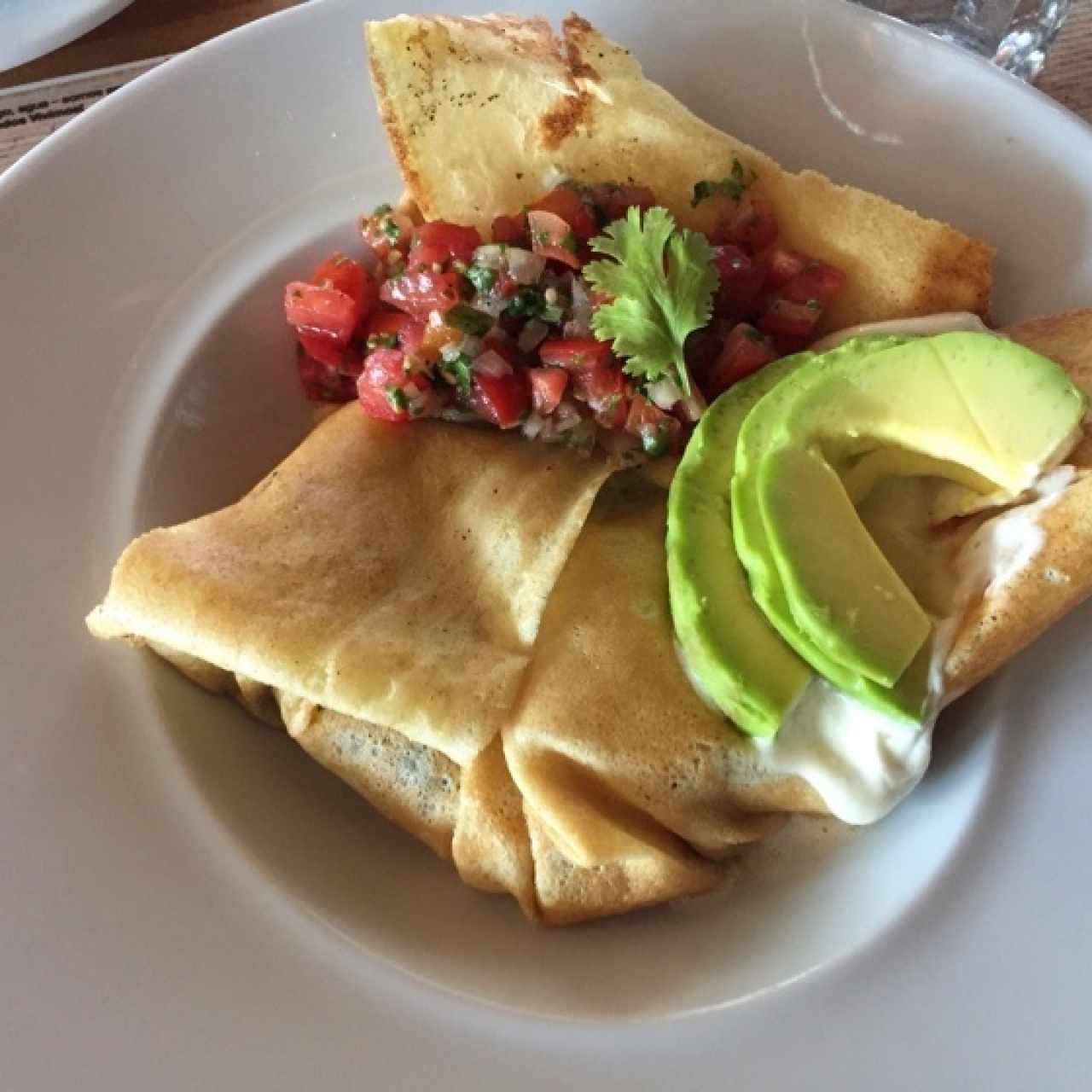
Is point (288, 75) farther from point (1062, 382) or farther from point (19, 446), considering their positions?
point (1062, 382)

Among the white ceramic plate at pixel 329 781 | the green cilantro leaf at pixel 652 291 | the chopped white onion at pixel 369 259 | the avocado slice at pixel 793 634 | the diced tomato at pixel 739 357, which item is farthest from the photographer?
the chopped white onion at pixel 369 259

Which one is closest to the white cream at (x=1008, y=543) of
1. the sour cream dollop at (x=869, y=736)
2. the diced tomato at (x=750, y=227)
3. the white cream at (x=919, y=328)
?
the sour cream dollop at (x=869, y=736)

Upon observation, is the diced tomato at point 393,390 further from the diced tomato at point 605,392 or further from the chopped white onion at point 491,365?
the diced tomato at point 605,392

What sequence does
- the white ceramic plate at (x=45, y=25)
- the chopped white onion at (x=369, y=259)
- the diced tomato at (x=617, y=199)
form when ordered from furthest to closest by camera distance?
the white ceramic plate at (x=45, y=25)
the chopped white onion at (x=369, y=259)
the diced tomato at (x=617, y=199)

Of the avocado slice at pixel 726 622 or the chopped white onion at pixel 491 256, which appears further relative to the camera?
the chopped white onion at pixel 491 256

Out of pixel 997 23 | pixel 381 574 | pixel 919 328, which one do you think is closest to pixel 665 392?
pixel 919 328

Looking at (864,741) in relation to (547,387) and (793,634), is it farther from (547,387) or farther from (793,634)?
(547,387)

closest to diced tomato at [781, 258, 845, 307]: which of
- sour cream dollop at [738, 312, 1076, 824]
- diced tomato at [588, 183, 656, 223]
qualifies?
diced tomato at [588, 183, 656, 223]

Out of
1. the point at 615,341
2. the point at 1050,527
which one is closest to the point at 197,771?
the point at 615,341
